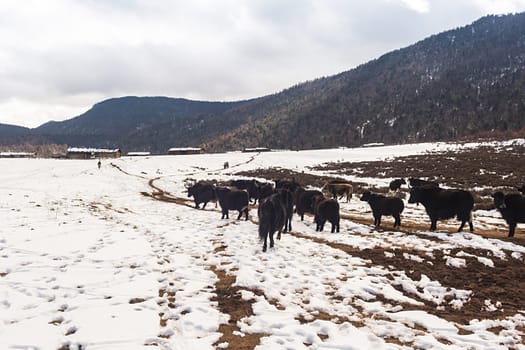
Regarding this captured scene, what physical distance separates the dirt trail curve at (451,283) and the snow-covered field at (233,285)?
0.09 m

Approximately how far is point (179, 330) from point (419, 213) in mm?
17058

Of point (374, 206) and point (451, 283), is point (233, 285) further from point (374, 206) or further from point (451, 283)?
point (374, 206)

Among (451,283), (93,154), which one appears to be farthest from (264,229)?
(93,154)

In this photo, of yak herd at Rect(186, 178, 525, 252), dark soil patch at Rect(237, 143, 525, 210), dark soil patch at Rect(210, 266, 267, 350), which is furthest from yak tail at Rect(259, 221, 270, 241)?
dark soil patch at Rect(237, 143, 525, 210)

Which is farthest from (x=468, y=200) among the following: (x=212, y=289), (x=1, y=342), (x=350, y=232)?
(x=1, y=342)

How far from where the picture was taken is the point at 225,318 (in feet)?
20.8

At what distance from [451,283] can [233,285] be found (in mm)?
5151

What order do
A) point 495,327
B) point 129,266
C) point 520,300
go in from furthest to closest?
1. point 129,266
2. point 520,300
3. point 495,327

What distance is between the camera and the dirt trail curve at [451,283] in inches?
249

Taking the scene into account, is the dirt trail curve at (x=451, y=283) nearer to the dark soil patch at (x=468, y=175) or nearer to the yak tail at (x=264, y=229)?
the yak tail at (x=264, y=229)

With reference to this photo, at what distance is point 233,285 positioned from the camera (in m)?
7.99

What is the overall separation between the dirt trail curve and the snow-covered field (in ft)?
0.28

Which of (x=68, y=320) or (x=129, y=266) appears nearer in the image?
(x=68, y=320)

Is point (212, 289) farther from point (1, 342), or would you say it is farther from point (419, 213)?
point (419, 213)
